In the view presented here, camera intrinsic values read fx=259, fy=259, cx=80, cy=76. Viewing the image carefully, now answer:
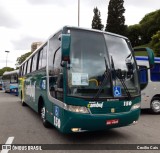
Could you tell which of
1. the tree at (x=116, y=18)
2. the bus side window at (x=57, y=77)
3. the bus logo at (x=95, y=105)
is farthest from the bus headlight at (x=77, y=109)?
the tree at (x=116, y=18)

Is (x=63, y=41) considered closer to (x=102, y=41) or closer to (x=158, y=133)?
(x=102, y=41)

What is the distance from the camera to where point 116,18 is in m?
62.4

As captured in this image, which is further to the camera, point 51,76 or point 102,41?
point 51,76

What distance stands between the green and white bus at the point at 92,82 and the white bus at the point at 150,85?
4378 mm

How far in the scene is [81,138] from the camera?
6.99m

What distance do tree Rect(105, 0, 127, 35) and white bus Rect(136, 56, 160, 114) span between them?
51.1m

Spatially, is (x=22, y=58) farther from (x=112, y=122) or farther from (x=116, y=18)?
(x=112, y=122)

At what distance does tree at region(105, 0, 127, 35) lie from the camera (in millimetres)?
61906

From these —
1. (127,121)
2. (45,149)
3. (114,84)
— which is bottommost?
(45,149)

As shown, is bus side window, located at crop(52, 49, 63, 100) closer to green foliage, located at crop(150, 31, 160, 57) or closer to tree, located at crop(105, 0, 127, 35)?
green foliage, located at crop(150, 31, 160, 57)

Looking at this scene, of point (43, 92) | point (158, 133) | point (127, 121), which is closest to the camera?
point (127, 121)

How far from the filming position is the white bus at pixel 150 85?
11.4 meters

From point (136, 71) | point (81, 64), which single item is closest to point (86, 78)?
point (81, 64)

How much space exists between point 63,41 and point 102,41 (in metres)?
1.41
